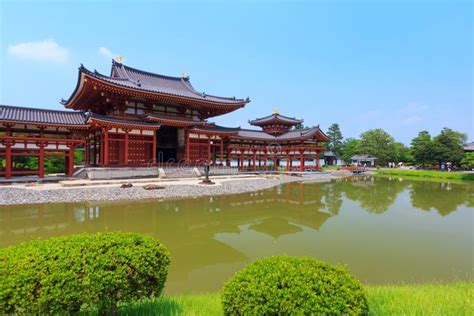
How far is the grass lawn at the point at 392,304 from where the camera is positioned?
8.87ft

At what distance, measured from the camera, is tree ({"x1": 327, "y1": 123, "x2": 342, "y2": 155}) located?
2564 inches

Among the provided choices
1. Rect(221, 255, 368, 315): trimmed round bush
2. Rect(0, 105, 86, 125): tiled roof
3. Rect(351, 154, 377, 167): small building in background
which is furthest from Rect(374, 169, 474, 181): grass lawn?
Rect(0, 105, 86, 125): tiled roof

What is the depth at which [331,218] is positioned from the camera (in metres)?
9.91

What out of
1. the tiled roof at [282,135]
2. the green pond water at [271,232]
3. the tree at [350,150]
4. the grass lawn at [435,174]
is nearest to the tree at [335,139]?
the tree at [350,150]

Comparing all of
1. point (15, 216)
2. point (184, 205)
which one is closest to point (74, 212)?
point (15, 216)

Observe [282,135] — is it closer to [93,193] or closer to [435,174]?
[435,174]

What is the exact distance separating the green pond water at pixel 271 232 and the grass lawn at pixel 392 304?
1.23m

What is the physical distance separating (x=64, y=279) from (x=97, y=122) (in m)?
17.6

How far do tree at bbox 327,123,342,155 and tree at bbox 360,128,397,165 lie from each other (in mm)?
5815

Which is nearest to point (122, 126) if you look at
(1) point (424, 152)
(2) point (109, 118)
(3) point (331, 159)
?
(2) point (109, 118)

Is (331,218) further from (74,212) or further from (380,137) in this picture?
(380,137)

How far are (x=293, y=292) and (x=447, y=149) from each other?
50157 mm

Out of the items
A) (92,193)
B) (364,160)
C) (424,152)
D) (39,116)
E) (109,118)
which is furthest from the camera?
(364,160)

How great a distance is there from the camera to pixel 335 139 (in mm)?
68125
